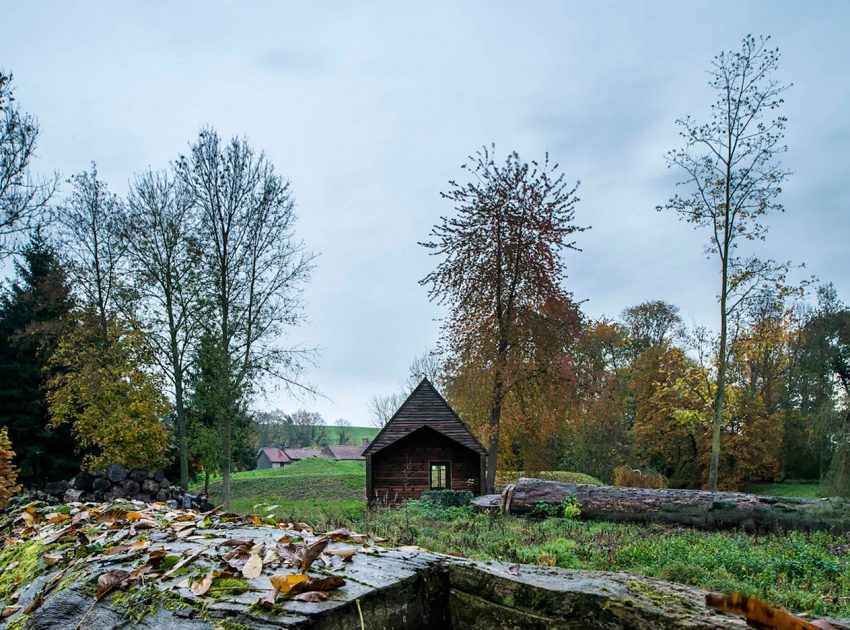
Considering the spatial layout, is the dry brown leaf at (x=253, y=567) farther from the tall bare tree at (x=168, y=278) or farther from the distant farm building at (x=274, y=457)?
the distant farm building at (x=274, y=457)

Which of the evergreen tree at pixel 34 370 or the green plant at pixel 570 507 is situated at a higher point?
the evergreen tree at pixel 34 370

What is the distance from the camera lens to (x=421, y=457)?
20.3 meters

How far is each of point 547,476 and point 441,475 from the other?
3.92 metres

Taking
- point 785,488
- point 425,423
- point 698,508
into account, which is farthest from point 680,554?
point 785,488

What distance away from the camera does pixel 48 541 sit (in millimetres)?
3012

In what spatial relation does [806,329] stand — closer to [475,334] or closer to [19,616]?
[475,334]

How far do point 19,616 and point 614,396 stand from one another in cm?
2792

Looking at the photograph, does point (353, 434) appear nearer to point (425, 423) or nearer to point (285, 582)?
point (425, 423)

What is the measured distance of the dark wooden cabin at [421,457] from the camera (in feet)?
65.7

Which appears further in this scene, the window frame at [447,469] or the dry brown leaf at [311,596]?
the window frame at [447,469]

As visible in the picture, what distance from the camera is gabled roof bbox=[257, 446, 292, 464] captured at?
61.6 meters

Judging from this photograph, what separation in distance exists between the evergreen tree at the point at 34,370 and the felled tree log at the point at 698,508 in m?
18.0

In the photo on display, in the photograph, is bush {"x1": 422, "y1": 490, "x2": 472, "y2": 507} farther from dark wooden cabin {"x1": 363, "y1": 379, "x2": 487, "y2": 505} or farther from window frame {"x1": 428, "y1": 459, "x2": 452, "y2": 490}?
window frame {"x1": 428, "y1": 459, "x2": 452, "y2": 490}

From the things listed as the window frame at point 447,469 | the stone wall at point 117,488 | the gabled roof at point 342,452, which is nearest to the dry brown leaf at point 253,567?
the stone wall at point 117,488
